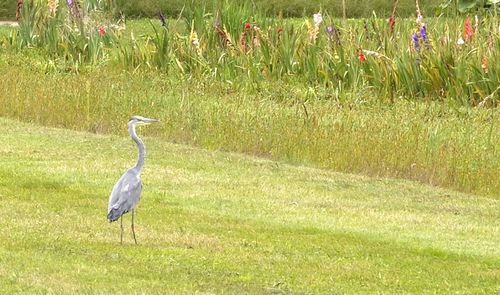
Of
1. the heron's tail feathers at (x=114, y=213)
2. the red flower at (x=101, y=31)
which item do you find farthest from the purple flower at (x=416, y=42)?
the heron's tail feathers at (x=114, y=213)

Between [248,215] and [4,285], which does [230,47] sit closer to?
[248,215]

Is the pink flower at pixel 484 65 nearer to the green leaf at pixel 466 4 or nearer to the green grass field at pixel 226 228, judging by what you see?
the green grass field at pixel 226 228

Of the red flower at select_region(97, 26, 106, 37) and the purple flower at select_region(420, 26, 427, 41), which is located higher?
the purple flower at select_region(420, 26, 427, 41)

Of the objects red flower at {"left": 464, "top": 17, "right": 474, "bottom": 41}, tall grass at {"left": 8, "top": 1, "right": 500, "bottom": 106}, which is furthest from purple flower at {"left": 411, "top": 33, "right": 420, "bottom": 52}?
red flower at {"left": 464, "top": 17, "right": 474, "bottom": 41}

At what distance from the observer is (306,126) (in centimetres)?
1457

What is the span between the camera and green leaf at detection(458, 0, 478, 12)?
2116 centimetres

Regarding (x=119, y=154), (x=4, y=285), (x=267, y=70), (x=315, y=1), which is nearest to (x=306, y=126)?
(x=119, y=154)

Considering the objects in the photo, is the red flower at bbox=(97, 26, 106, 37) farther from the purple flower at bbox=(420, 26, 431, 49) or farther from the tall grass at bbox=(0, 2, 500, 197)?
the purple flower at bbox=(420, 26, 431, 49)

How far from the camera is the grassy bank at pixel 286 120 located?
44.2 feet

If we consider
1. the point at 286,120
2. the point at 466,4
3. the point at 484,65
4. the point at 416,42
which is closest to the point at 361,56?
the point at 416,42

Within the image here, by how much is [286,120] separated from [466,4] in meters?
7.23

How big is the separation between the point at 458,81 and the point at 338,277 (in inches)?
328

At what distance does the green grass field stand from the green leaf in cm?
804

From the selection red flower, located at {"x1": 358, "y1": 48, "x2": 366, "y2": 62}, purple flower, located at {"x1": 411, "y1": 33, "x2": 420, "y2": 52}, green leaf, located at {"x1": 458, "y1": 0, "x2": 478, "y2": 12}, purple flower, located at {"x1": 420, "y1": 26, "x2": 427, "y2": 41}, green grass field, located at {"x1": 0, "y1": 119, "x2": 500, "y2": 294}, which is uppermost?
green leaf, located at {"x1": 458, "y1": 0, "x2": 478, "y2": 12}
